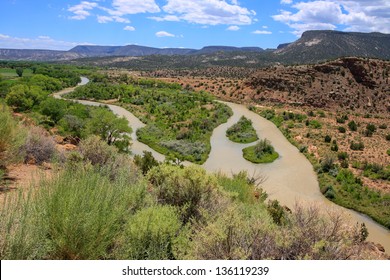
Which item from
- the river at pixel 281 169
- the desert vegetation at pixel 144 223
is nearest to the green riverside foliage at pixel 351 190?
the river at pixel 281 169

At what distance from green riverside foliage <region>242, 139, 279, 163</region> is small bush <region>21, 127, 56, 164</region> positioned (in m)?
21.8

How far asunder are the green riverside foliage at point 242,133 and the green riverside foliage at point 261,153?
4289 millimetres

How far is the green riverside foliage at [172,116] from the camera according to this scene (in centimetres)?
3744

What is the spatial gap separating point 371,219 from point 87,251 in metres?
21.1

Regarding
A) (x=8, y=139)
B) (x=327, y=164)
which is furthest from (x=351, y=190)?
(x=8, y=139)

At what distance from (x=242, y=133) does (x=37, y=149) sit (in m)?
31.4

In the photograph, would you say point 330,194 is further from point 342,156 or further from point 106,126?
point 106,126

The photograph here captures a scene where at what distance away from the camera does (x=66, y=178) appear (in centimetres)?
671

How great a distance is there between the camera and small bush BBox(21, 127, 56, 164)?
14.7 m

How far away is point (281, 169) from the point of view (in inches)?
1235

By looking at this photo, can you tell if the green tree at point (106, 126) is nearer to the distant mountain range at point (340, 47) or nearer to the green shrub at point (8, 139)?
the green shrub at point (8, 139)

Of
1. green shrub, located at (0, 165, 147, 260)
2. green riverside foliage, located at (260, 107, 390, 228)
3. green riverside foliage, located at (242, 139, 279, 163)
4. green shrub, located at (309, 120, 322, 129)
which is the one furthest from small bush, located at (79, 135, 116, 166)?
green shrub, located at (309, 120, 322, 129)
